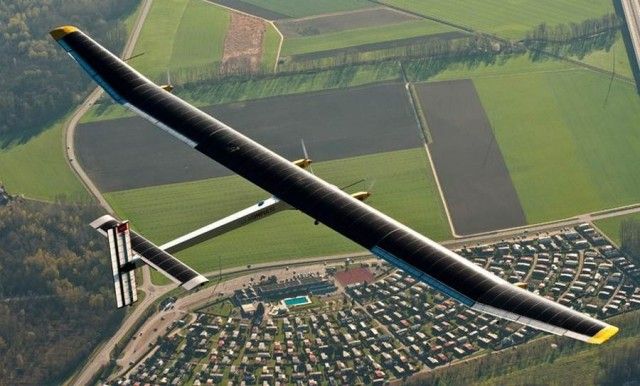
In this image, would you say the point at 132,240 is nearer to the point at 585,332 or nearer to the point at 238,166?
the point at 238,166

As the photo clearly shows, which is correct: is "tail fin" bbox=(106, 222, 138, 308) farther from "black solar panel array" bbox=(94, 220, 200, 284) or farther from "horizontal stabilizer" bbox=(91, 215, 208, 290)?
"black solar panel array" bbox=(94, 220, 200, 284)

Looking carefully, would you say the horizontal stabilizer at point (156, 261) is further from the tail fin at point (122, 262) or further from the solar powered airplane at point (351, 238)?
the tail fin at point (122, 262)

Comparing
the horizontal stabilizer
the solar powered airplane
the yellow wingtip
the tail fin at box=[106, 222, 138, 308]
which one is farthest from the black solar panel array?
the yellow wingtip

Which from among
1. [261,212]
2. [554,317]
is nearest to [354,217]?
[261,212]

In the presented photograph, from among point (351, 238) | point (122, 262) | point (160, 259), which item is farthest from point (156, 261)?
point (351, 238)

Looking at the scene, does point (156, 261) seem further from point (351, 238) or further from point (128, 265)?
point (351, 238)

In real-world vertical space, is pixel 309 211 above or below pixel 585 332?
above
